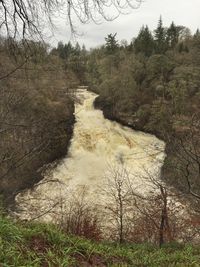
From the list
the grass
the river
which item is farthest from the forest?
the river

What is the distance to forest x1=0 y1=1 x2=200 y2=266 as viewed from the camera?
16.5 feet

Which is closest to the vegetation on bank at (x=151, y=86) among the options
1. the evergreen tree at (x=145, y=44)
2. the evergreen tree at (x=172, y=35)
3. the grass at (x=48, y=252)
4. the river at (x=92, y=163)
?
the evergreen tree at (x=145, y=44)

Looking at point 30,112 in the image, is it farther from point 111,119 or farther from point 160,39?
point 160,39

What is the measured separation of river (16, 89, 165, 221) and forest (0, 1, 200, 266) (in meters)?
0.74

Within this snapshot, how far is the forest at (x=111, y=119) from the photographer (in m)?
5.02

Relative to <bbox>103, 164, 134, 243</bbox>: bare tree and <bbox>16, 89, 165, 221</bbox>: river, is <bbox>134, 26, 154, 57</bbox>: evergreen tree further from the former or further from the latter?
<bbox>103, 164, 134, 243</bbox>: bare tree

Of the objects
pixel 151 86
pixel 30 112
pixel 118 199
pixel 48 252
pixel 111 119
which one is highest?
pixel 48 252

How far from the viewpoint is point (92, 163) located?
87.0 feet

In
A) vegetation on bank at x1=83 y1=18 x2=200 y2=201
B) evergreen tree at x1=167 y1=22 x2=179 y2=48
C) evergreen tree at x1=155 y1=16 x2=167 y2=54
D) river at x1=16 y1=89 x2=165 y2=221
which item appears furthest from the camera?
evergreen tree at x1=167 y1=22 x2=179 y2=48

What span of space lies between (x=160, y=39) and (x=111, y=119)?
17718 mm

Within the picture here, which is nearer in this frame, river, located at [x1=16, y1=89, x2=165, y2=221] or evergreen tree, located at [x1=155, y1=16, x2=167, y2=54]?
river, located at [x1=16, y1=89, x2=165, y2=221]

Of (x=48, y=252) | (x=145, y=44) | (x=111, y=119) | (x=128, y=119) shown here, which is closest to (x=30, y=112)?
(x=111, y=119)

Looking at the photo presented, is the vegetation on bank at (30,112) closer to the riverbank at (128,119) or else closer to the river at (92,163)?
the river at (92,163)

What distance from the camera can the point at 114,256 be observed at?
541 cm
